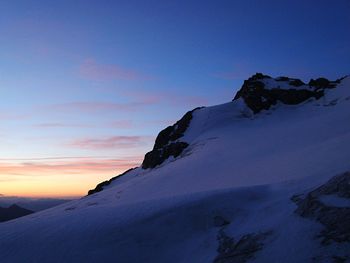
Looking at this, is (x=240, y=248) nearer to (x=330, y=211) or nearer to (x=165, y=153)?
(x=330, y=211)

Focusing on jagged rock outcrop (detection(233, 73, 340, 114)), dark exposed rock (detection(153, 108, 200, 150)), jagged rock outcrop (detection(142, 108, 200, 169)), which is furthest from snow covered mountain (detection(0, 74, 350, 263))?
jagged rock outcrop (detection(233, 73, 340, 114))

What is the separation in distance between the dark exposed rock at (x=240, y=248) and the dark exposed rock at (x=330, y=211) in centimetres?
213

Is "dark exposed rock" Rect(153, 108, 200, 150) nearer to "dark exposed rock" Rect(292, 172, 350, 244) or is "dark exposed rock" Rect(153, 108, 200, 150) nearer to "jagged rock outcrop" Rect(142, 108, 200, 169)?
"jagged rock outcrop" Rect(142, 108, 200, 169)

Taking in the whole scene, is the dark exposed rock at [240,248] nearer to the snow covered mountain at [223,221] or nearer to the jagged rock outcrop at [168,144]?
the snow covered mountain at [223,221]

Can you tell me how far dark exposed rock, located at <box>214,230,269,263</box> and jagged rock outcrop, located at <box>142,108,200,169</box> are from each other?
4093 centimetres

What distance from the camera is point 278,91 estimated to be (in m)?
73.1

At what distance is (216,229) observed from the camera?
767 inches

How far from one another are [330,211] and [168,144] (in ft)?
162

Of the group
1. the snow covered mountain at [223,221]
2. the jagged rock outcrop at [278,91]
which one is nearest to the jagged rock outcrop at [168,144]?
the jagged rock outcrop at [278,91]

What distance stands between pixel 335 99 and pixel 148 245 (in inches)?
2113

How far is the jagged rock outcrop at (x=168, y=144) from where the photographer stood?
60625mm

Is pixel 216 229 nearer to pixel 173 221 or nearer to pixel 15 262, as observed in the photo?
pixel 173 221

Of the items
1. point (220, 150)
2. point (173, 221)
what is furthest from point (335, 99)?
point (173, 221)

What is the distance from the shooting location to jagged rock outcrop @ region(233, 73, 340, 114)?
70.4m
